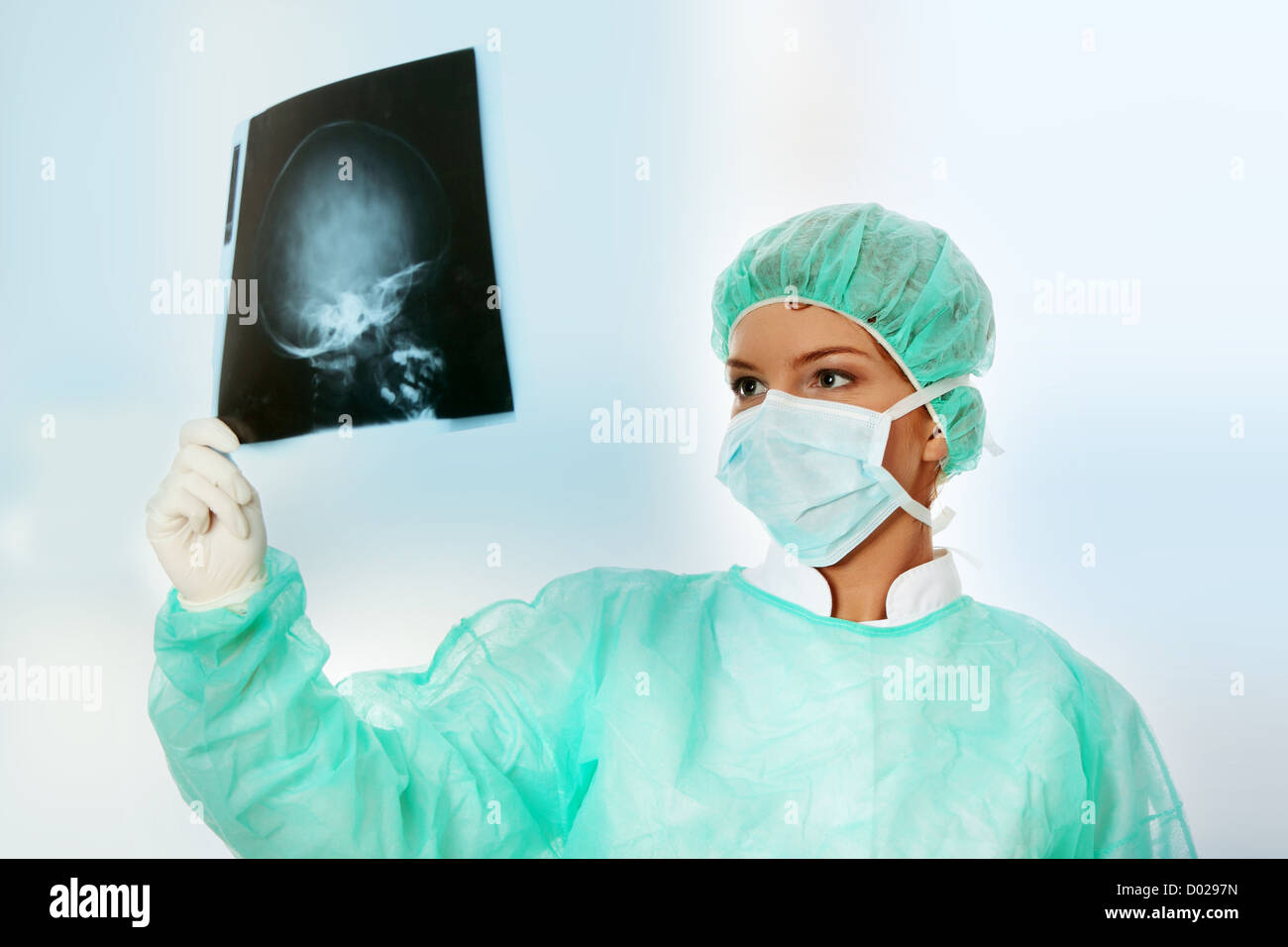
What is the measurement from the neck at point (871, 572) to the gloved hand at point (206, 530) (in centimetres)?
79

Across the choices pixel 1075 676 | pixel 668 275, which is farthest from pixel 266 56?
pixel 1075 676

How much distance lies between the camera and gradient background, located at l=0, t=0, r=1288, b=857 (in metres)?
1.82

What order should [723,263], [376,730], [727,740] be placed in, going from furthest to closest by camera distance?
1. [723,263]
2. [727,740]
3. [376,730]

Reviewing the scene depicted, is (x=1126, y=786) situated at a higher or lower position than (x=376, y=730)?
lower

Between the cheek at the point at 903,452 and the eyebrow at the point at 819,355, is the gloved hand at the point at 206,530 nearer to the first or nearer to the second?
the eyebrow at the point at 819,355

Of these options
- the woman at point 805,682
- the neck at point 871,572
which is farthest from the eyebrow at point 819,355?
the neck at point 871,572

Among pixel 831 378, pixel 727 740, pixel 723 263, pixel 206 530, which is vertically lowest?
pixel 727 740

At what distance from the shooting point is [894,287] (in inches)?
57.2

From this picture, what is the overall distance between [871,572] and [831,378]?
0.92 ft

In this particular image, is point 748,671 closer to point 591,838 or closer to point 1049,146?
point 591,838

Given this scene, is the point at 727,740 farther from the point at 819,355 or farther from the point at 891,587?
the point at 819,355

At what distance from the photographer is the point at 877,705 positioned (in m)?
1.39

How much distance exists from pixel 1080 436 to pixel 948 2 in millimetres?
801

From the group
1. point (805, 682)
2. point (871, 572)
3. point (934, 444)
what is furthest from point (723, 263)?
point (805, 682)
